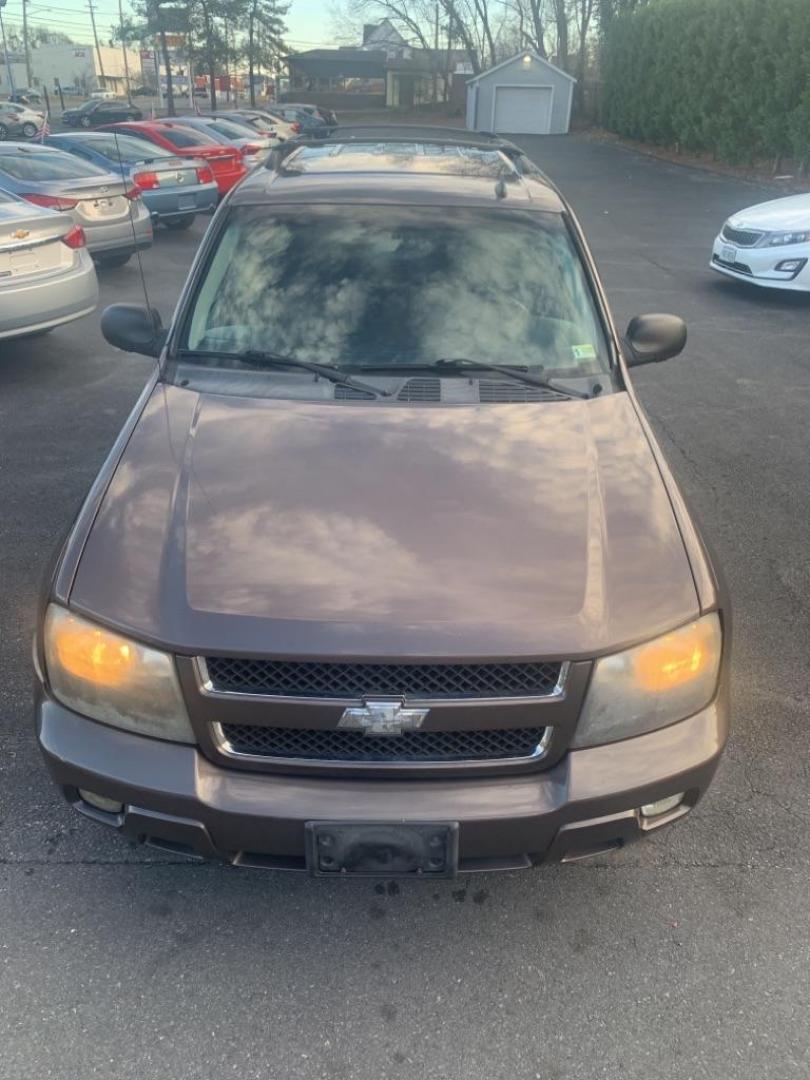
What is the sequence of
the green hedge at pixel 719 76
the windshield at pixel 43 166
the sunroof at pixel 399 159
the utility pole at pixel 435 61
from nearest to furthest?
1. the sunroof at pixel 399 159
2. the windshield at pixel 43 166
3. the green hedge at pixel 719 76
4. the utility pole at pixel 435 61

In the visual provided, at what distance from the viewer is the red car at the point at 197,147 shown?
15289 mm

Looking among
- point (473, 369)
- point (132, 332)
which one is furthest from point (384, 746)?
point (132, 332)

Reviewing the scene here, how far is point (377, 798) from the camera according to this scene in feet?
6.68

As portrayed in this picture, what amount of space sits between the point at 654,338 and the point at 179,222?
12.3 metres

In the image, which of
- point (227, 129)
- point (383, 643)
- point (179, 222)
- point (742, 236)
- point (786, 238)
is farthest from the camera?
point (227, 129)

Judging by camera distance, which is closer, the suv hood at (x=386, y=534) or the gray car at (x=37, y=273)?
the suv hood at (x=386, y=534)

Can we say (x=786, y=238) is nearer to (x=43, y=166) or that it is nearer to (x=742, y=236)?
(x=742, y=236)

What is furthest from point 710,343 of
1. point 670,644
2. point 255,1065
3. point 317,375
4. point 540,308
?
point 255,1065

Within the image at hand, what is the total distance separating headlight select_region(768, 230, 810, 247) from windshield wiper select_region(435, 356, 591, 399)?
7.45 m

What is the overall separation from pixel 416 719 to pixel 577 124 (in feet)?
159

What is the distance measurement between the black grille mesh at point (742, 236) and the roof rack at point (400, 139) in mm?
5422

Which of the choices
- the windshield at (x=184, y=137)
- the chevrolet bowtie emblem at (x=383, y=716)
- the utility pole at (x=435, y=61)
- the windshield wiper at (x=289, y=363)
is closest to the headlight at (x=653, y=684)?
the chevrolet bowtie emblem at (x=383, y=716)

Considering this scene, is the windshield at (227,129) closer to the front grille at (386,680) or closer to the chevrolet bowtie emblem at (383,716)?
the front grille at (386,680)

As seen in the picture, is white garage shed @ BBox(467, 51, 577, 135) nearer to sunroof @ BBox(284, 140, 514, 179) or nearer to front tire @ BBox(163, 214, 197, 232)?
front tire @ BBox(163, 214, 197, 232)
